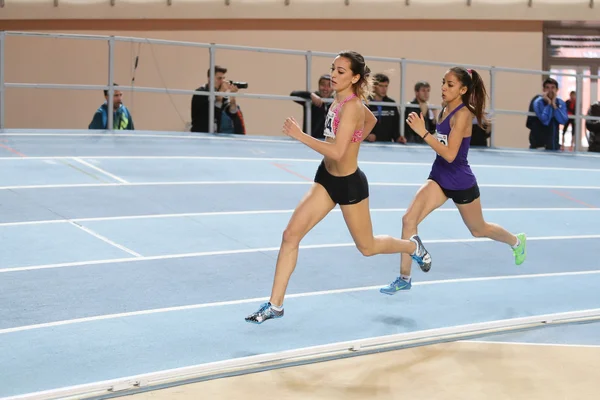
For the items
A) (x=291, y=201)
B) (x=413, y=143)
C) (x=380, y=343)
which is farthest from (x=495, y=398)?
(x=413, y=143)

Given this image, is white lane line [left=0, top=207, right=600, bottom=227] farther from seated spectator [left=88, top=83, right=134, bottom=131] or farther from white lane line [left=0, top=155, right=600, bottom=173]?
seated spectator [left=88, top=83, right=134, bottom=131]

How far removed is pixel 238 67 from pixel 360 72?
15858 millimetres

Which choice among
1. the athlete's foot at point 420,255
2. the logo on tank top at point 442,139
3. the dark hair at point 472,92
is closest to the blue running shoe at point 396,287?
the athlete's foot at point 420,255

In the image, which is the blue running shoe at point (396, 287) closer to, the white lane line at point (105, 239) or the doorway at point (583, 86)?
the white lane line at point (105, 239)

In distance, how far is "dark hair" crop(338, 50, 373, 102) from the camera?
683 cm

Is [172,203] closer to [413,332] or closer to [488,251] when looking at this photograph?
[488,251]

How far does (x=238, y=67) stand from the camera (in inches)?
886

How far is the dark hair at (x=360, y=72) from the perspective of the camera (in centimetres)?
683

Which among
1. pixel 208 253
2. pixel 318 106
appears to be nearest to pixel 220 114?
pixel 318 106

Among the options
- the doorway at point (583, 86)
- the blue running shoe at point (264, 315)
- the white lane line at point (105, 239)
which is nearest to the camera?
the blue running shoe at point (264, 315)

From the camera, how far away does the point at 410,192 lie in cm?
1266

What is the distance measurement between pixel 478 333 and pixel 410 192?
5719mm

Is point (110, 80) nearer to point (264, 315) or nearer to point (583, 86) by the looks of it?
point (264, 315)

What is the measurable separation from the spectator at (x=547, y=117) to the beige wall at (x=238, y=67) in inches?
170
